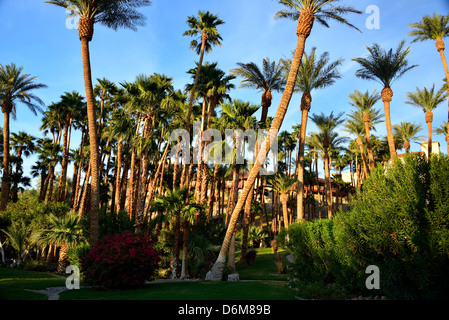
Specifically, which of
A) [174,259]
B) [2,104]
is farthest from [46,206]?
[174,259]

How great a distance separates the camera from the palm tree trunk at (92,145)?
696 inches

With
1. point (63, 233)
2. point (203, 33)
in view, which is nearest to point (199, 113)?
point (203, 33)

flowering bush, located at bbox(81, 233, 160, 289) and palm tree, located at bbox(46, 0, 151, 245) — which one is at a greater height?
palm tree, located at bbox(46, 0, 151, 245)

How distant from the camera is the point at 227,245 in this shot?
18391 mm

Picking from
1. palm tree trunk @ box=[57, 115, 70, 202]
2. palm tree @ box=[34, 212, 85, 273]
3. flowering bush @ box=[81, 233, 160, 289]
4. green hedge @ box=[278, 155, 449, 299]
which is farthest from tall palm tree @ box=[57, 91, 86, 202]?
green hedge @ box=[278, 155, 449, 299]

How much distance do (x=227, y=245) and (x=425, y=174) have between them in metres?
11.3

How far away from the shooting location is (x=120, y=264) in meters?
14.6

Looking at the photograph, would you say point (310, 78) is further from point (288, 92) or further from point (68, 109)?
point (68, 109)

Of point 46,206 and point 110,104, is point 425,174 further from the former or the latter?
point 110,104

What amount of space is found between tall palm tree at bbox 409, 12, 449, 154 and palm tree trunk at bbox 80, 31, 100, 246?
32610 mm

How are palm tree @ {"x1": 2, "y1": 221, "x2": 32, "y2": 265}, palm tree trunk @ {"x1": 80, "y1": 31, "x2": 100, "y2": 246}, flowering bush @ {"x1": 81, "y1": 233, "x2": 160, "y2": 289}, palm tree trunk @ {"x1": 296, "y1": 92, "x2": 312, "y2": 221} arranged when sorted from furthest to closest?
1. palm tree trunk @ {"x1": 296, "y1": 92, "x2": 312, "y2": 221}
2. palm tree @ {"x1": 2, "y1": 221, "x2": 32, "y2": 265}
3. palm tree trunk @ {"x1": 80, "y1": 31, "x2": 100, "y2": 246}
4. flowering bush @ {"x1": 81, "y1": 233, "x2": 160, "y2": 289}

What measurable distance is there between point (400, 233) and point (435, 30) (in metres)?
30.6

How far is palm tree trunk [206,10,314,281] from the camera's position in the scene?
58.1 feet

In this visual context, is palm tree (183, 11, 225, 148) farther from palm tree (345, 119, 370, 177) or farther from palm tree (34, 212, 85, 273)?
palm tree (345, 119, 370, 177)
